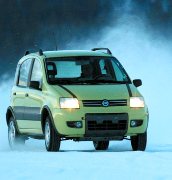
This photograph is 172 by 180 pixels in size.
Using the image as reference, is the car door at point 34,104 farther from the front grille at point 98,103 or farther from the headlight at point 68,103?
the front grille at point 98,103

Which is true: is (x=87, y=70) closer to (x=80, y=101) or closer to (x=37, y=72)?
(x=37, y=72)

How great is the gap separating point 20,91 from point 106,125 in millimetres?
2775

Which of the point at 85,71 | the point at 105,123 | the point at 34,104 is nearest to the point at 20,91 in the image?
the point at 34,104

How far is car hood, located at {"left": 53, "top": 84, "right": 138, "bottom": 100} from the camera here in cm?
1180

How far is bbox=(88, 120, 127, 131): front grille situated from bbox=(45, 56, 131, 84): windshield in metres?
0.99

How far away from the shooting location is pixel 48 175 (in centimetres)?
819

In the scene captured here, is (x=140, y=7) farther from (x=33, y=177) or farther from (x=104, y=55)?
(x=33, y=177)

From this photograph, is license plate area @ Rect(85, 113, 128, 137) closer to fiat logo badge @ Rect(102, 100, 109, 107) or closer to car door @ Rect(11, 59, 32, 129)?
fiat logo badge @ Rect(102, 100, 109, 107)

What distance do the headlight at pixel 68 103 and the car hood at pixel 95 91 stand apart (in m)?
0.08

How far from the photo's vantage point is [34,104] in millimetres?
12969

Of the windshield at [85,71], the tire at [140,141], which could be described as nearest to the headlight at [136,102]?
the tire at [140,141]

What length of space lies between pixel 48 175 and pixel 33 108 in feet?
16.1

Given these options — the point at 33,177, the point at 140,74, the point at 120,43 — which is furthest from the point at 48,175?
the point at 120,43

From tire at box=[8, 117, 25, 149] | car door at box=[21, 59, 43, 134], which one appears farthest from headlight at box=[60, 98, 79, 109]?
tire at box=[8, 117, 25, 149]
